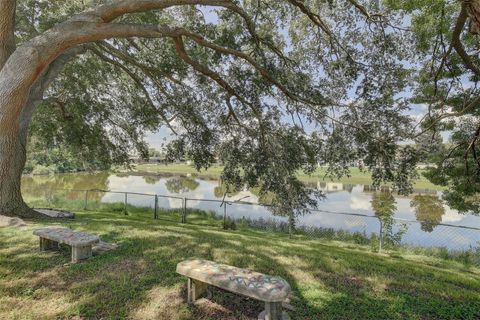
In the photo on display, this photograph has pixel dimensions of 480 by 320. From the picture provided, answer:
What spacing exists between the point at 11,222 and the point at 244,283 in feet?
21.2

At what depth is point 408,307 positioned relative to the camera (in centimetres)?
367

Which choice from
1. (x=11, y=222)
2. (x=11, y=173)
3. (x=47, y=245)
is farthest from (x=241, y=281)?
(x=11, y=173)

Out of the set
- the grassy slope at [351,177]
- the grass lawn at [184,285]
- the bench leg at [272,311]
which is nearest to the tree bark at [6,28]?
the grass lawn at [184,285]

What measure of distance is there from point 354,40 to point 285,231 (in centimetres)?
748

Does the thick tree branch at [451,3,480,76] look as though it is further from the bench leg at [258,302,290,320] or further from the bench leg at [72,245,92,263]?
the bench leg at [72,245,92,263]

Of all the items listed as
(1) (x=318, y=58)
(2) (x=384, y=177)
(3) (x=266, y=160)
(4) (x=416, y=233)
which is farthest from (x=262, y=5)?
(4) (x=416, y=233)

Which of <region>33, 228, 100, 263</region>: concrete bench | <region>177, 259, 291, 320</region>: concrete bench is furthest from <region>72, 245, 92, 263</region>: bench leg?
<region>177, 259, 291, 320</region>: concrete bench

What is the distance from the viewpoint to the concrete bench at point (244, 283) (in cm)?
284

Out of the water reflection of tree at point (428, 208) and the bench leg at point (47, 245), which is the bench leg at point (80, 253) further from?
the water reflection of tree at point (428, 208)

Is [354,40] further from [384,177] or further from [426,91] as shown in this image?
[384,177]

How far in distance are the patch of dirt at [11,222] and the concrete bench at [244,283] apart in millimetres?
5312

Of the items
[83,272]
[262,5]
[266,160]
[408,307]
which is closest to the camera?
[408,307]

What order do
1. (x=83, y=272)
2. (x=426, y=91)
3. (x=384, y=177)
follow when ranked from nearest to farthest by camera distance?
(x=83, y=272)
(x=384, y=177)
(x=426, y=91)

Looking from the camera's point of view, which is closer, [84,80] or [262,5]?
[262,5]
